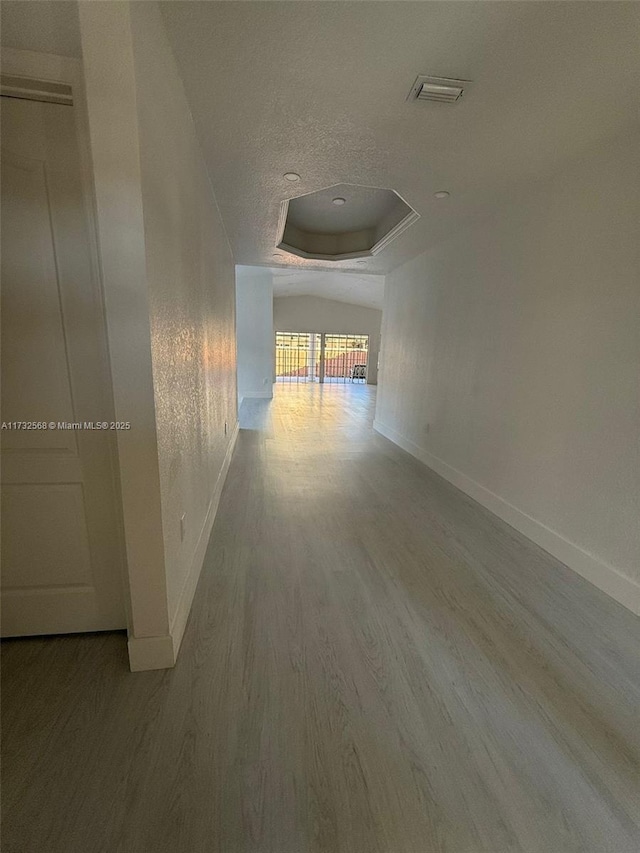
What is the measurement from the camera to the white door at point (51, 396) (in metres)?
1.15

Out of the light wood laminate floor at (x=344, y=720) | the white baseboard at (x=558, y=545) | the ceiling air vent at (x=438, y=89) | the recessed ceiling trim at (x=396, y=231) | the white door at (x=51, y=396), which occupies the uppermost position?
the recessed ceiling trim at (x=396, y=231)

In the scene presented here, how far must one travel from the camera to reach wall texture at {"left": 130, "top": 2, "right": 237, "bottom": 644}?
1176 millimetres

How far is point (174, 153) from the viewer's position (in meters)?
1.51

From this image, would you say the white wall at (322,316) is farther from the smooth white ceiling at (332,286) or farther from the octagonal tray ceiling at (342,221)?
the octagonal tray ceiling at (342,221)

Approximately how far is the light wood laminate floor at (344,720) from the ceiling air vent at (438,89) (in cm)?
244

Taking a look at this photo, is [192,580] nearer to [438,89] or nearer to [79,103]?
[79,103]

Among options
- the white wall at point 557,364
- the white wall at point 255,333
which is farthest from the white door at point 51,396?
the white wall at point 255,333

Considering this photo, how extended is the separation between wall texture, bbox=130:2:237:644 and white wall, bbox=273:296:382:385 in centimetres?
1061

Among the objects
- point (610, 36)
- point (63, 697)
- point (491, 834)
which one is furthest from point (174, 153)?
point (491, 834)

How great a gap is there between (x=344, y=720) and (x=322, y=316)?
518 inches

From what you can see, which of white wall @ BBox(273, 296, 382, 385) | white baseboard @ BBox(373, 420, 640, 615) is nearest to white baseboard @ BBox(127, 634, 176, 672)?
white baseboard @ BBox(373, 420, 640, 615)

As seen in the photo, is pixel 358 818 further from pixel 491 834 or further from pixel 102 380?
pixel 102 380

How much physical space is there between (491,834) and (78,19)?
248 cm

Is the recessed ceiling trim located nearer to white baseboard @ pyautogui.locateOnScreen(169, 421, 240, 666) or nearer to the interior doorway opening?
white baseboard @ pyautogui.locateOnScreen(169, 421, 240, 666)
